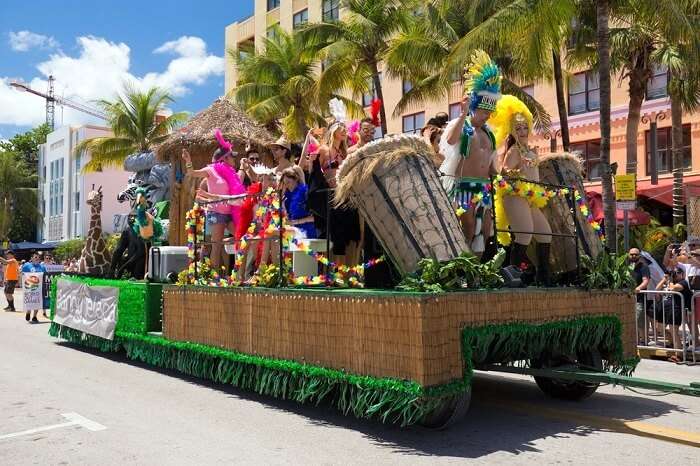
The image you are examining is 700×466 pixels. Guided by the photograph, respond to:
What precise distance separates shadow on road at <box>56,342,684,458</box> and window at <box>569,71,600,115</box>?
878 inches

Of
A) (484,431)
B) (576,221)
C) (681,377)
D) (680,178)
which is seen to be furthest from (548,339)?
(680,178)

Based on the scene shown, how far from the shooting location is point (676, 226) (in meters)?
20.0

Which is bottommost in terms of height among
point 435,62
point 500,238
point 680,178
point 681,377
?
point 681,377

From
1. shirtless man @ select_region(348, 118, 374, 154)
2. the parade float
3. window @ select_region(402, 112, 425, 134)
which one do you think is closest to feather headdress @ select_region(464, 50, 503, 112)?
the parade float

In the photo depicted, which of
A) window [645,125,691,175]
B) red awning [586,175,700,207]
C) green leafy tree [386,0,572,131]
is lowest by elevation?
red awning [586,175,700,207]

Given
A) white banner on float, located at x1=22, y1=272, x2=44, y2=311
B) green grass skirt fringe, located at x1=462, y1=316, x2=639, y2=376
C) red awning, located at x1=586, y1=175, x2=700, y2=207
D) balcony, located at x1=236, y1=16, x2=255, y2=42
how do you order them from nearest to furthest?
1. green grass skirt fringe, located at x1=462, y1=316, x2=639, y2=376
2. white banner on float, located at x1=22, y1=272, x2=44, y2=311
3. red awning, located at x1=586, y1=175, x2=700, y2=207
4. balcony, located at x1=236, y1=16, x2=255, y2=42

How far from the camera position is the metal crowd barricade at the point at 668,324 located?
1013 cm

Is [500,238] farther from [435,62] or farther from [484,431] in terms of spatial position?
[435,62]

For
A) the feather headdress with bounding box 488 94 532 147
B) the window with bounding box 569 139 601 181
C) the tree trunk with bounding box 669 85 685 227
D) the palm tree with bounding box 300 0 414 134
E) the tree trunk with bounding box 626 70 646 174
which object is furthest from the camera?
the window with bounding box 569 139 601 181

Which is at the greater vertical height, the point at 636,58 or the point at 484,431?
the point at 636,58

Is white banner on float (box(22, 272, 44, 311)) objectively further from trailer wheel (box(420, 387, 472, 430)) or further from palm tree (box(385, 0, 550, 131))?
trailer wheel (box(420, 387, 472, 430))

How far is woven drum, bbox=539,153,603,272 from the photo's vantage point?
6727 millimetres

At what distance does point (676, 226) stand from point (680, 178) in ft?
6.20

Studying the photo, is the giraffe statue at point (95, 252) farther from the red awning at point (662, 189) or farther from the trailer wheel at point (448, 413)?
the red awning at point (662, 189)
